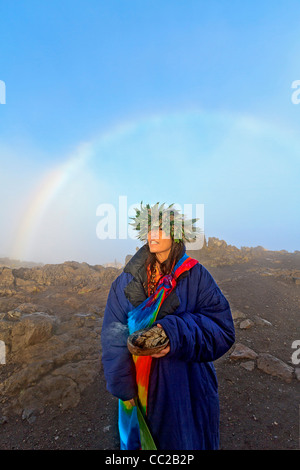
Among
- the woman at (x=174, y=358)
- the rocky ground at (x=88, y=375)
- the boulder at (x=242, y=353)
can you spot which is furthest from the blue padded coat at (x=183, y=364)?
the boulder at (x=242, y=353)

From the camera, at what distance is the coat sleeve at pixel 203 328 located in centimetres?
203

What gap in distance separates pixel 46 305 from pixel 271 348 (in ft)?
26.8

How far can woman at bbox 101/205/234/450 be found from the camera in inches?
86.7

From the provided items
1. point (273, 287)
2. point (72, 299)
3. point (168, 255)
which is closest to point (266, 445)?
point (168, 255)

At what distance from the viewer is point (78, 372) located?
5.74 metres

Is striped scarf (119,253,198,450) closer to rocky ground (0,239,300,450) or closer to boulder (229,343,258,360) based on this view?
rocky ground (0,239,300,450)

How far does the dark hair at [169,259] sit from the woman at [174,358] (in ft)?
0.44

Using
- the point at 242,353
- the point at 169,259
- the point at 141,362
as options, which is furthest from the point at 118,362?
the point at 242,353

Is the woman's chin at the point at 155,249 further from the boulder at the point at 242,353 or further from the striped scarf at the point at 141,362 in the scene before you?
the boulder at the point at 242,353

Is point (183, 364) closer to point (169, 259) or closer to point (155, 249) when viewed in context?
point (169, 259)

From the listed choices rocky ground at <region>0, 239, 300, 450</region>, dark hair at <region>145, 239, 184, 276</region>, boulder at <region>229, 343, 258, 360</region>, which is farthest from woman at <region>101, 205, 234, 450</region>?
boulder at <region>229, 343, 258, 360</region>

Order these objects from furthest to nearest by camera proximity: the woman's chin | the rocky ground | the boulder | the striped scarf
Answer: the boulder
the rocky ground
the woman's chin
the striped scarf

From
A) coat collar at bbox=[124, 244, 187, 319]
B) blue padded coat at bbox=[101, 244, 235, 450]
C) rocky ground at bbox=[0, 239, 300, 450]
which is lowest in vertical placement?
rocky ground at bbox=[0, 239, 300, 450]
